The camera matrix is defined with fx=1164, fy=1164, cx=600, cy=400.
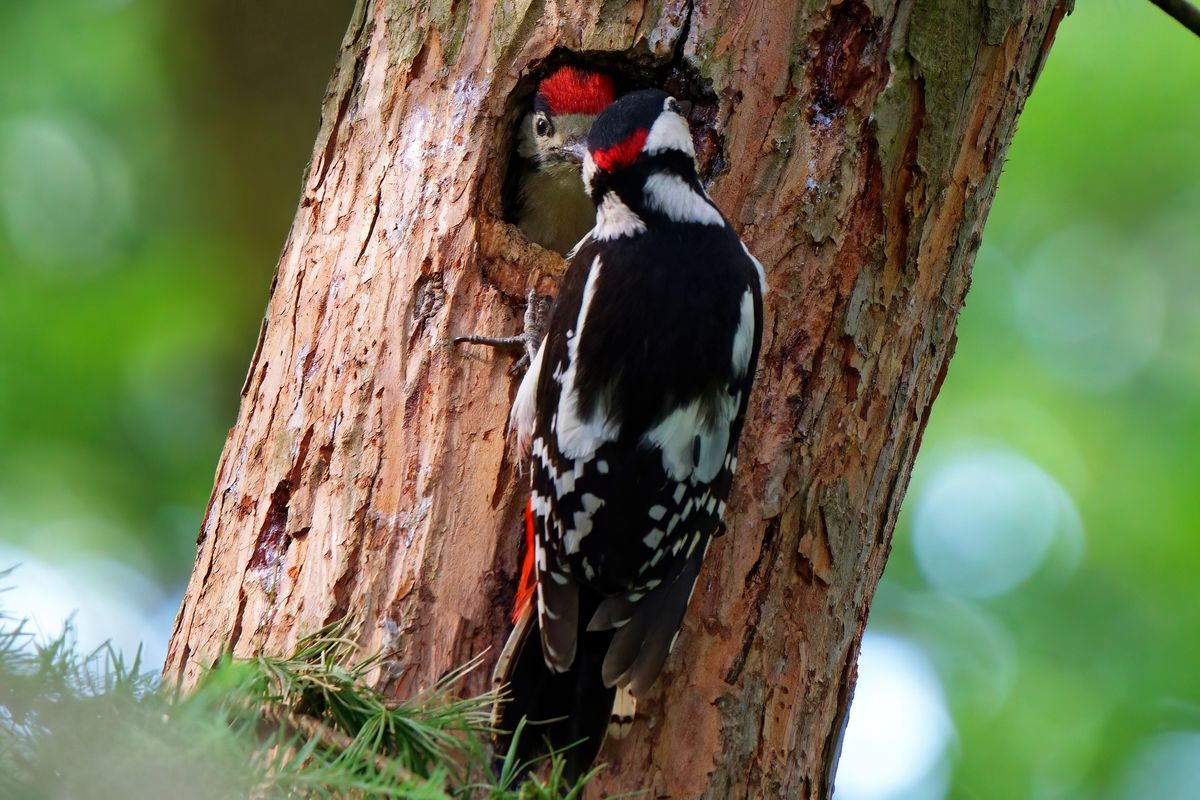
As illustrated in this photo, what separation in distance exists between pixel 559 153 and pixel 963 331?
346 cm

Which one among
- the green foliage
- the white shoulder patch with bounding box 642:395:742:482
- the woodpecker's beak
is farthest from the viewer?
the woodpecker's beak

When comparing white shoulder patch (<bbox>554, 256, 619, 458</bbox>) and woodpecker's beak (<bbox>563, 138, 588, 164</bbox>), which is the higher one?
woodpecker's beak (<bbox>563, 138, 588, 164</bbox>)

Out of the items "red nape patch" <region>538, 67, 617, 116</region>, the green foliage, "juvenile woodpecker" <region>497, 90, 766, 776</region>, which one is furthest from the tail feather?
"red nape patch" <region>538, 67, 617, 116</region>

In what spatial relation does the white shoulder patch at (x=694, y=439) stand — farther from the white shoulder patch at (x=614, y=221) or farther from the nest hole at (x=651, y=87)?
the nest hole at (x=651, y=87)

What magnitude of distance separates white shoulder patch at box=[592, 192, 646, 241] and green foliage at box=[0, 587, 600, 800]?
121 cm

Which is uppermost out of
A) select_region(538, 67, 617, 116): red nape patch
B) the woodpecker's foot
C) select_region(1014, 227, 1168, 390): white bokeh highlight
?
select_region(1014, 227, 1168, 390): white bokeh highlight

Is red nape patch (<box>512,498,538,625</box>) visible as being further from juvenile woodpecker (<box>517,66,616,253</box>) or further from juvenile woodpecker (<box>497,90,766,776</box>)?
juvenile woodpecker (<box>517,66,616,253</box>)

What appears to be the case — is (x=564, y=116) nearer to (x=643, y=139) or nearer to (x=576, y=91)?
(x=576, y=91)

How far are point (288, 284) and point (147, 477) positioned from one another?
280 centimetres

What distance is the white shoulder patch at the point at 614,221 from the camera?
2.81m

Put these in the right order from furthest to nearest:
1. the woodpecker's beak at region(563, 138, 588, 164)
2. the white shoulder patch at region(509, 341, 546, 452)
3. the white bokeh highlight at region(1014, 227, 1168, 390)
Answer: the white bokeh highlight at region(1014, 227, 1168, 390)
the woodpecker's beak at region(563, 138, 588, 164)
the white shoulder patch at region(509, 341, 546, 452)

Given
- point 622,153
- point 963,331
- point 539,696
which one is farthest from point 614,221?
point 963,331

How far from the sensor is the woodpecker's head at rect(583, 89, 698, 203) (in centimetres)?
271

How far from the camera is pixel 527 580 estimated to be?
8.10ft
